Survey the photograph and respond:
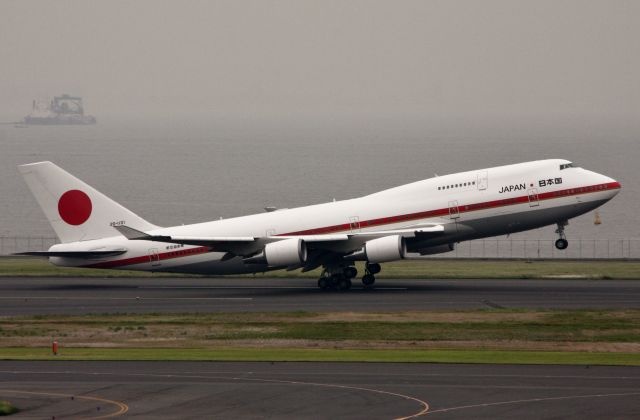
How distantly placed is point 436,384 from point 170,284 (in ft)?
118

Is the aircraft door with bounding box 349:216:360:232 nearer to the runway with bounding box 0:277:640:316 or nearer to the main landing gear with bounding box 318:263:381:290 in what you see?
the main landing gear with bounding box 318:263:381:290

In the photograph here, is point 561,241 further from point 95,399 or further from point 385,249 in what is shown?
point 95,399

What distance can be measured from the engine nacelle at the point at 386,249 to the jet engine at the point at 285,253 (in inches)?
141

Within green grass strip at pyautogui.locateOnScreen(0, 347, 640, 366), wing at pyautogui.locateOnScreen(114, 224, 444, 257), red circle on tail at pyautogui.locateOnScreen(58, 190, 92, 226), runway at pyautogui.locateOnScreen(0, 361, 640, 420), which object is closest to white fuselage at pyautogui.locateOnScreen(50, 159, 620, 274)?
wing at pyautogui.locateOnScreen(114, 224, 444, 257)

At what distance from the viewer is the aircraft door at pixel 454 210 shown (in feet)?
203

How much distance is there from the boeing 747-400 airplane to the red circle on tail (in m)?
0.06

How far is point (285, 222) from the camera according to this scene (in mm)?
64750

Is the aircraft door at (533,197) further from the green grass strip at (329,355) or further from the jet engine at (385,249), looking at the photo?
the green grass strip at (329,355)

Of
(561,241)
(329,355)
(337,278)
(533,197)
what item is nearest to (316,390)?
(329,355)

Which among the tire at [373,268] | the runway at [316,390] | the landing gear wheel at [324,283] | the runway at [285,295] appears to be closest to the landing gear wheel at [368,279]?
the tire at [373,268]

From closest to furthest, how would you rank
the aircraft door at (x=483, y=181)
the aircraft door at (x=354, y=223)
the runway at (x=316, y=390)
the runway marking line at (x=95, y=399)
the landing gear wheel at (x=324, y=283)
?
the runway marking line at (x=95, y=399) < the runway at (x=316, y=390) < the aircraft door at (x=483, y=181) < the aircraft door at (x=354, y=223) < the landing gear wheel at (x=324, y=283)

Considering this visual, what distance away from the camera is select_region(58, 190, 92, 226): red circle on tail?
65.1 metres

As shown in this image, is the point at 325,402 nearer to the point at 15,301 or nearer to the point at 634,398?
the point at 634,398

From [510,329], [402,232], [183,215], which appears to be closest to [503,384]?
[510,329]
